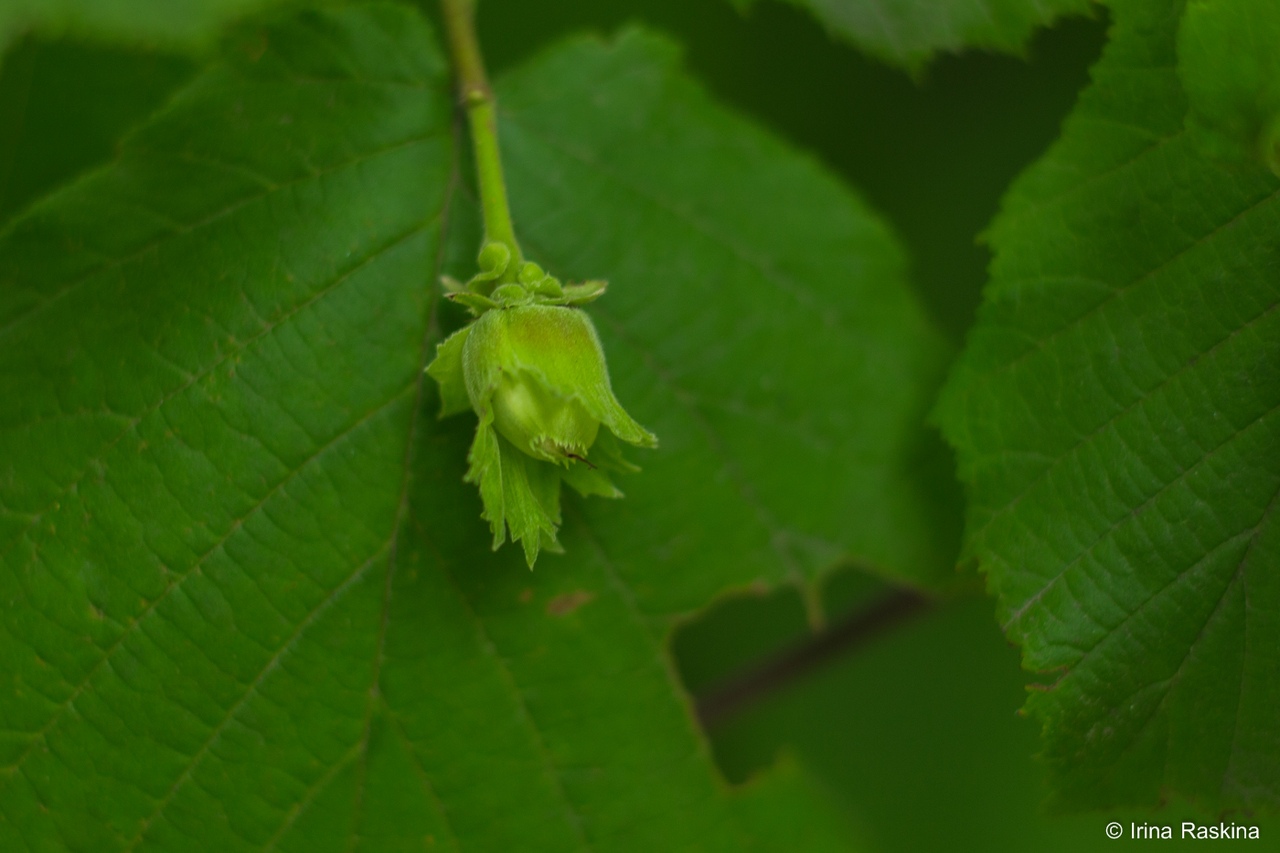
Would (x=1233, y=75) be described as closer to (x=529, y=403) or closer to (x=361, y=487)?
(x=529, y=403)

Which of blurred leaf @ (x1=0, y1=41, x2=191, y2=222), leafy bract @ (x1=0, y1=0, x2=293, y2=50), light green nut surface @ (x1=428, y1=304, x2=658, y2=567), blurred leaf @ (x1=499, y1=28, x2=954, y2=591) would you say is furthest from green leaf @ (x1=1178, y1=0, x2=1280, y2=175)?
blurred leaf @ (x1=0, y1=41, x2=191, y2=222)

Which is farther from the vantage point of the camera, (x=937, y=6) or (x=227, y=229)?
(x=937, y=6)

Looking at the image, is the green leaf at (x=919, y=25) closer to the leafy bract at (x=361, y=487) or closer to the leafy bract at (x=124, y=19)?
the leafy bract at (x=361, y=487)

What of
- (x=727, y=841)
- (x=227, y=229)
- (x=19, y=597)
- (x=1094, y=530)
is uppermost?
(x=227, y=229)

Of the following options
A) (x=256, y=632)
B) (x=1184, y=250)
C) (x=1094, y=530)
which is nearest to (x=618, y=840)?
(x=256, y=632)

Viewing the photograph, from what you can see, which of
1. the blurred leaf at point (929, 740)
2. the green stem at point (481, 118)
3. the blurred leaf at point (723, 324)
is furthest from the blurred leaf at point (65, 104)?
the blurred leaf at point (929, 740)

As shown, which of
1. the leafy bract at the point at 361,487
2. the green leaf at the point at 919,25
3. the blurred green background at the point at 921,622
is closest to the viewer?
the leafy bract at the point at 361,487

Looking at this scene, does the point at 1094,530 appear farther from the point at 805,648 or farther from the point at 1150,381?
the point at 805,648
